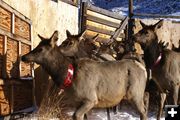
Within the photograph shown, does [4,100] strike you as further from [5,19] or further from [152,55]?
[152,55]

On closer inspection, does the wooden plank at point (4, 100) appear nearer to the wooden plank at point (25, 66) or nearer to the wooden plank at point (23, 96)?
the wooden plank at point (23, 96)

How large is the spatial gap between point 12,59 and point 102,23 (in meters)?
5.83

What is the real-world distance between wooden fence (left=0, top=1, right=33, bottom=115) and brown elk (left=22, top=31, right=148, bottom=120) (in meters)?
1.23

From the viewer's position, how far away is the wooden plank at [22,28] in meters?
11.0

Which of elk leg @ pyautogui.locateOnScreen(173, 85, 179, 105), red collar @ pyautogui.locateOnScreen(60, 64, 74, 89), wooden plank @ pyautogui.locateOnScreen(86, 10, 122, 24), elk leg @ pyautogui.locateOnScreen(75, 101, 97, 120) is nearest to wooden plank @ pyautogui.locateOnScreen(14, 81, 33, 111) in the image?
red collar @ pyautogui.locateOnScreen(60, 64, 74, 89)

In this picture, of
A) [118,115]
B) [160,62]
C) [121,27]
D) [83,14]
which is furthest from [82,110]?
[121,27]

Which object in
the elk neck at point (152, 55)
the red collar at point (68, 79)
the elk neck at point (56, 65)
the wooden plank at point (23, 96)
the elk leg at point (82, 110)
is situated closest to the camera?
the elk leg at point (82, 110)

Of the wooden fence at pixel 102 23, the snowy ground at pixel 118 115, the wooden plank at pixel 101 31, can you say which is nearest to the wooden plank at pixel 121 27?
the wooden fence at pixel 102 23

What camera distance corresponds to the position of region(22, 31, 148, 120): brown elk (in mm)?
8781

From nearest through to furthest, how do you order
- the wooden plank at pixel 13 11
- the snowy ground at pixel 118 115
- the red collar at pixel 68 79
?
the red collar at pixel 68 79
the wooden plank at pixel 13 11
the snowy ground at pixel 118 115

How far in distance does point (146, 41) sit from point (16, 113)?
12.8 feet

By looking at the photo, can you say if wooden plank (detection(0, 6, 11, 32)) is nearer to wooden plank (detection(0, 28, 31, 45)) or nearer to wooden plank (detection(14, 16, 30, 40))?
wooden plank (detection(0, 28, 31, 45))

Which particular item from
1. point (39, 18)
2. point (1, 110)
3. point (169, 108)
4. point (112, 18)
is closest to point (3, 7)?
point (1, 110)

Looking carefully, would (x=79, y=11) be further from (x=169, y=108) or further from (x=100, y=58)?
(x=169, y=108)
